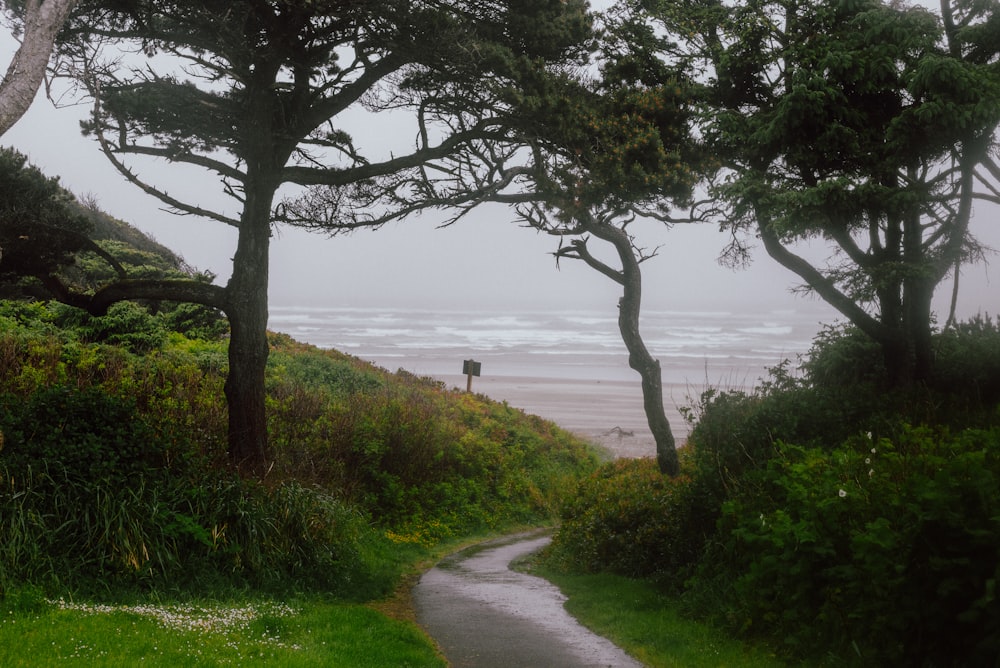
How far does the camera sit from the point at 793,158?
42.5 ft

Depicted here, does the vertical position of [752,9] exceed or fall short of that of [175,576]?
it exceeds it

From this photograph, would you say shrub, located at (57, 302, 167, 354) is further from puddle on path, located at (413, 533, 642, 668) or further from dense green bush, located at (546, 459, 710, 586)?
dense green bush, located at (546, 459, 710, 586)

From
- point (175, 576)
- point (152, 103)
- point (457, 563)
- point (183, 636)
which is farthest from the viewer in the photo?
point (457, 563)

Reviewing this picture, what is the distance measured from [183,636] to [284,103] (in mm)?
8444

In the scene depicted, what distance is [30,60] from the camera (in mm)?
8312

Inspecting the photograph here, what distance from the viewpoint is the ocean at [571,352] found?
134 feet

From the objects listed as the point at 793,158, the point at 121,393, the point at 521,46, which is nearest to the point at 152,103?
the point at 121,393

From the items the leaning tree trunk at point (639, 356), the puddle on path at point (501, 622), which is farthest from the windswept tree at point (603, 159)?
the puddle on path at point (501, 622)

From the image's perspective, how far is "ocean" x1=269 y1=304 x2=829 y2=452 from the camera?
134 feet

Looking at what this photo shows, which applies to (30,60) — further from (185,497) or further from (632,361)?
(632,361)

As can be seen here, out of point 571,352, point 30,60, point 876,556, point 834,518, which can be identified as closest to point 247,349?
point 30,60

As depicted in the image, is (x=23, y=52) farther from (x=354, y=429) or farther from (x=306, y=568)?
(x=354, y=429)

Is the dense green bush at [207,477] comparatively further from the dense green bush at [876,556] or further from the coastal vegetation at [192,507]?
the dense green bush at [876,556]

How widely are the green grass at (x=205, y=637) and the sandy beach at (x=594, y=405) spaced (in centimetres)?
1847
